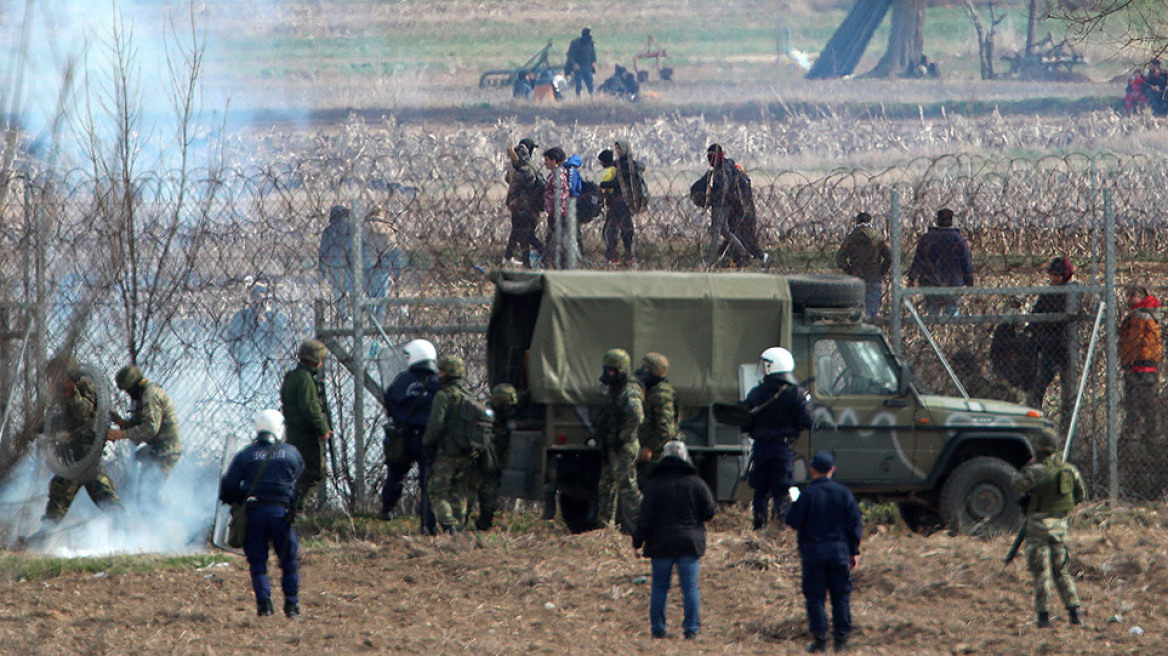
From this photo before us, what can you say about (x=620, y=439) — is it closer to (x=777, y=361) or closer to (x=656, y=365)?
(x=656, y=365)

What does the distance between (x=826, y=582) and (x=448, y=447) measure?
135 inches

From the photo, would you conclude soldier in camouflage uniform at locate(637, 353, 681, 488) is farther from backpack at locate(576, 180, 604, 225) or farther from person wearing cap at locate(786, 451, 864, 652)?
backpack at locate(576, 180, 604, 225)

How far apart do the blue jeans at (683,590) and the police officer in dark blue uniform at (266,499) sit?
2.10 meters

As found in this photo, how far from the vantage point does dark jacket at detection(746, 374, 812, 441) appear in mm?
9664

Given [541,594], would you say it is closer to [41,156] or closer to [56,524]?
[56,524]

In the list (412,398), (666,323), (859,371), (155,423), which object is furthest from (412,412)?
(859,371)

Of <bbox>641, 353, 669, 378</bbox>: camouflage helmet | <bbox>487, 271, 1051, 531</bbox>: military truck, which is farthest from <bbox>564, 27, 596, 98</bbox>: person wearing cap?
<bbox>641, 353, 669, 378</bbox>: camouflage helmet

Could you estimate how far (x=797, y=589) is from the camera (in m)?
8.97

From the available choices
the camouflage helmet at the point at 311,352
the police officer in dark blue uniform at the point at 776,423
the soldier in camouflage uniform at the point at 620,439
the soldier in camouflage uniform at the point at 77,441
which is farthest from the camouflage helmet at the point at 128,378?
the police officer in dark blue uniform at the point at 776,423

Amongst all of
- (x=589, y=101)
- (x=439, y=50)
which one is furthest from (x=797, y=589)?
(x=439, y=50)

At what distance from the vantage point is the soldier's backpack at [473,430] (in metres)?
10.2

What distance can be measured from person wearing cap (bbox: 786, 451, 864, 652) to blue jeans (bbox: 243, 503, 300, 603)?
112 inches

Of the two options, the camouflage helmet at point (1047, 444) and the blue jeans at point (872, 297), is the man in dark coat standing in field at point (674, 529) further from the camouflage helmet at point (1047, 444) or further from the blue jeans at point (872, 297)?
the blue jeans at point (872, 297)

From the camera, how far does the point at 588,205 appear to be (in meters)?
14.0
